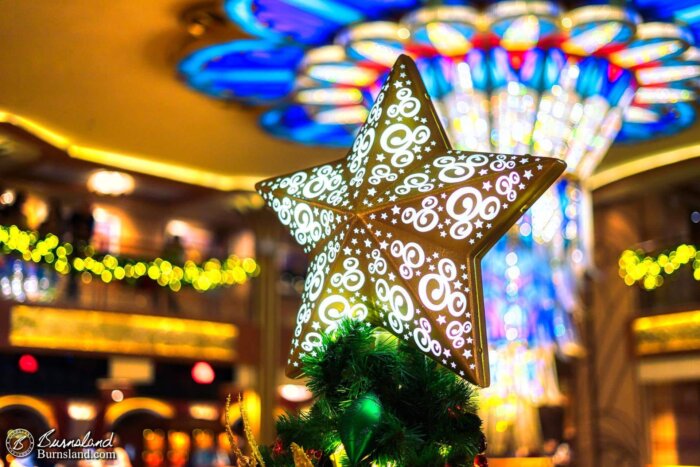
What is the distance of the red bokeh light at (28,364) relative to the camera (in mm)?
10367

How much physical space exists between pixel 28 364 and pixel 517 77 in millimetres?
6811

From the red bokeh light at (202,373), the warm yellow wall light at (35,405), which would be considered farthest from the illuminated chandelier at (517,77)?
the red bokeh light at (202,373)

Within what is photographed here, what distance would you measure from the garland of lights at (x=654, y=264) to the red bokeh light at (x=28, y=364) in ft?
23.5

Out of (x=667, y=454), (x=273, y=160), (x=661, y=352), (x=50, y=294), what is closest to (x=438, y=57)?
(x=273, y=160)

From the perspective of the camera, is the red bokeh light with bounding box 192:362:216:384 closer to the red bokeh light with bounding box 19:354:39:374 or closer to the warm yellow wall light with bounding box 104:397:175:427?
the warm yellow wall light with bounding box 104:397:175:427

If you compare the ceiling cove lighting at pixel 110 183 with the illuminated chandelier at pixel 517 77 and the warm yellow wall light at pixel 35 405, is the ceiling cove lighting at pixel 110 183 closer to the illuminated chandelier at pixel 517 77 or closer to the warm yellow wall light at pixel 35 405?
the warm yellow wall light at pixel 35 405

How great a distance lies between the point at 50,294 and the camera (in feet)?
32.0

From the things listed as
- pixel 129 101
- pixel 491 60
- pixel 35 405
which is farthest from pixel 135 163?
pixel 491 60

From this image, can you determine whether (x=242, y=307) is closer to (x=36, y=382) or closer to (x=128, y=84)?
(x=36, y=382)

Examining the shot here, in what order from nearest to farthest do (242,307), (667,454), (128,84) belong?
(128,84), (667,454), (242,307)

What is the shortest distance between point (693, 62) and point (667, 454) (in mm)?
6364

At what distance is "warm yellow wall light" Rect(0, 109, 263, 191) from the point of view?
27.7 ft

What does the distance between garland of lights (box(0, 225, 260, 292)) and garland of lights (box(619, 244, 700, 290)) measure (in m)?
4.66

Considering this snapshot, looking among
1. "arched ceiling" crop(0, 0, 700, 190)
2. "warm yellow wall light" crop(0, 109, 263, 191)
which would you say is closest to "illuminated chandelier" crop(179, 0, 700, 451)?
"arched ceiling" crop(0, 0, 700, 190)
